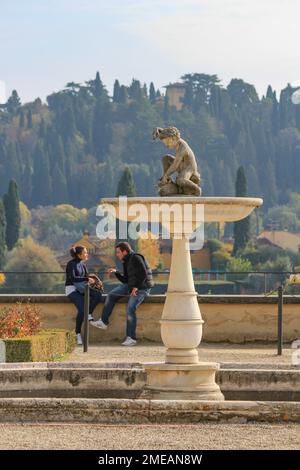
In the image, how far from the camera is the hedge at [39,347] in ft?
45.4

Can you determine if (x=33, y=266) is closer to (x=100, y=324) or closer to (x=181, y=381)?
(x=100, y=324)

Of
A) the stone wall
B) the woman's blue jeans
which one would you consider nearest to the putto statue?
the woman's blue jeans

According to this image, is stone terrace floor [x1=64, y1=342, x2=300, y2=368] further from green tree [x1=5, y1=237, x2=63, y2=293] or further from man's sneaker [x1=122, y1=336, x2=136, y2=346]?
green tree [x1=5, y1=237, x2=63, y2=293]

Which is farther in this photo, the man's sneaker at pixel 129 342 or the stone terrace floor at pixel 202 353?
the man's sneaker at pixel 129 342

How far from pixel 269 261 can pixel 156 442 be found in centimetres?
15246

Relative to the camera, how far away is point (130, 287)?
16578 millimetres

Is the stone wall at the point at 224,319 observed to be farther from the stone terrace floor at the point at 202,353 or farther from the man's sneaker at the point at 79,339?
the man's sneaker at the point at 79,339

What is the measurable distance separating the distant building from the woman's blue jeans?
156370 millimetres

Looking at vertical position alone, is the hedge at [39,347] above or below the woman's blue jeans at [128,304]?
below

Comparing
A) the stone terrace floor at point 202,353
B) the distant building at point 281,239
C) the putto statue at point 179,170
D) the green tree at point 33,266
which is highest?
the putto statue at point 179,170

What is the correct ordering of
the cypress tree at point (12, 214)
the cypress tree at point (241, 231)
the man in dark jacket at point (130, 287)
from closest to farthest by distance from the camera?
the man in dark jacket at point (130, 287) < the cypress tree at point (12, 214) < the cypress tree at point (241, 231)

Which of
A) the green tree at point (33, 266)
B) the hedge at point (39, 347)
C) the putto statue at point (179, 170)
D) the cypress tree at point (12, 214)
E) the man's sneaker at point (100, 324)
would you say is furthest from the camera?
the cypress tree at point (12, 214)

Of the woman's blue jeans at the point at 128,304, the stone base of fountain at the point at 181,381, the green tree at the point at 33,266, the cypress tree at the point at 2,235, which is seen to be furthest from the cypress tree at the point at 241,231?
the stone base of fountain at the point at 181,381

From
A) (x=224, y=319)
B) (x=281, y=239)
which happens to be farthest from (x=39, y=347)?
(x=281, y=239)
